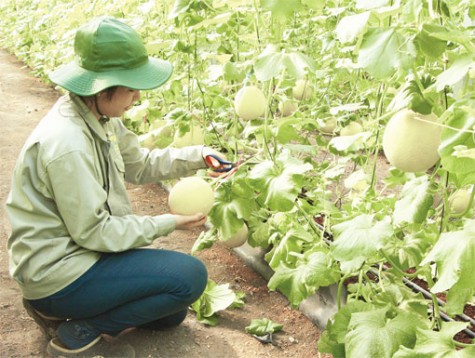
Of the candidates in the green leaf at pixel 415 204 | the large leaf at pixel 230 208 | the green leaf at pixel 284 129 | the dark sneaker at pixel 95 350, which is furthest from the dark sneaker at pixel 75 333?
the green leaf at pixel 415 204

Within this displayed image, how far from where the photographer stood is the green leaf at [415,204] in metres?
1.67

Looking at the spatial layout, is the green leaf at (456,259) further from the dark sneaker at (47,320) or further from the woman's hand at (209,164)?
the dark sneaker at (47,320)

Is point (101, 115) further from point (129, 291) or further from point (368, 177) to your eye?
point (368, 177)

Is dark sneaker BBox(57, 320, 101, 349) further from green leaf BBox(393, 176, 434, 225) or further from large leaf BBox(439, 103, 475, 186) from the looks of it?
large leaf BBox(439, 103, 475, 186)

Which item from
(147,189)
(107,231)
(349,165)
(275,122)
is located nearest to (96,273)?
(107,231)

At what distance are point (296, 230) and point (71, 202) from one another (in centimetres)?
87

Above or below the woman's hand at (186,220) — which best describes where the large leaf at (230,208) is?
below

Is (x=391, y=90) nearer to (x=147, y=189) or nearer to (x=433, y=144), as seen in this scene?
(x=433, y=144)

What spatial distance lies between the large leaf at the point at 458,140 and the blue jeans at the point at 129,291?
1227 mm

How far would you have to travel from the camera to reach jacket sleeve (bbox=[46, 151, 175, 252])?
201 cm

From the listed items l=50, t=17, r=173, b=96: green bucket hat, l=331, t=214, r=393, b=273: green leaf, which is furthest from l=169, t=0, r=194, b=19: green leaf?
l=331, t=214, r=393, b=273: green leaf

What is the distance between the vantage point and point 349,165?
4.75 meters

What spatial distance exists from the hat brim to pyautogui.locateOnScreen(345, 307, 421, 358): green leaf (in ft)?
3.46

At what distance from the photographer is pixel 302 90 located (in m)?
3.41
